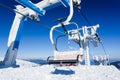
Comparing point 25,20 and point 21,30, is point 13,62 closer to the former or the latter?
point 21,30

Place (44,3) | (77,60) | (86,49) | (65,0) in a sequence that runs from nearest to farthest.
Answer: (77,60)
(65,0)
(44,3)
(86,49)

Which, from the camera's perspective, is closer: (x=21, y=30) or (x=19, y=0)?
(x=19, y=0)

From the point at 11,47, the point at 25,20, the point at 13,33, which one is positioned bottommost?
the point at 11,47

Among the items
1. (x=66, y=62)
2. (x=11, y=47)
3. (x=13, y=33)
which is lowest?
(x=66, y=62)

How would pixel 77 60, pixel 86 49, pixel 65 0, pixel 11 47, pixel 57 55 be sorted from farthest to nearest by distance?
pixel 86 49 < pixel 11 47 < pixel 65 0 < pixel 57 55 < pixel 77 60

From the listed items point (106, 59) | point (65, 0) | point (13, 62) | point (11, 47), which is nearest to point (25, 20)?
point (11, 47)

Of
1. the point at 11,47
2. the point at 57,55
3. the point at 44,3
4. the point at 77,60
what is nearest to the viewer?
the point at 77,60

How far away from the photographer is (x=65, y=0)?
10.7 m

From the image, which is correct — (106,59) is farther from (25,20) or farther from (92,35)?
(25,20)

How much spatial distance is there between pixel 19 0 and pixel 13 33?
726cm

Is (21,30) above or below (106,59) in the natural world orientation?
above

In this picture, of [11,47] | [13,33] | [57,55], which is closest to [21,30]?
[13,33]

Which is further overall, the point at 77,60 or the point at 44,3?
the point at 44,3

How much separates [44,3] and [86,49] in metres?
8.52
